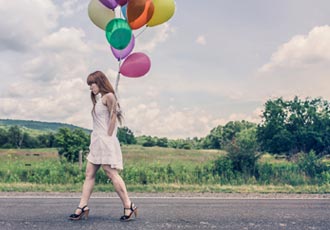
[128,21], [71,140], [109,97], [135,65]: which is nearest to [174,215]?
[109,97]

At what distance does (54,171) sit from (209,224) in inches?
331

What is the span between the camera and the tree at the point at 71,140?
875 inches

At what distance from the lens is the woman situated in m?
4.92

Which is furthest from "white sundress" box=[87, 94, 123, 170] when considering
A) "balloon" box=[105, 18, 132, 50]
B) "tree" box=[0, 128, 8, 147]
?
"tree" box=[0, 128, 8, 147]

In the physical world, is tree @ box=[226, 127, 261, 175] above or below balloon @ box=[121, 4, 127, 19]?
below

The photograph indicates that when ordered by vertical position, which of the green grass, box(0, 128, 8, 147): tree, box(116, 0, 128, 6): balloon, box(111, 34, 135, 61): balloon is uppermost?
box(0, 128, 8, 147): tree

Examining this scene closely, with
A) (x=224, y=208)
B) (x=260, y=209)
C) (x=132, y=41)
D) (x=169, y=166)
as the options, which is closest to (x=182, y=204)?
(x=224, y=208)

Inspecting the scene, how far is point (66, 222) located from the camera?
4.71 meters

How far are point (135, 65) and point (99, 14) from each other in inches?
48.4

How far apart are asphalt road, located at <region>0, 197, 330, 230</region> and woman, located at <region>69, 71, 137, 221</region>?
0.30 metres

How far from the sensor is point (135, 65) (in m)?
5.50

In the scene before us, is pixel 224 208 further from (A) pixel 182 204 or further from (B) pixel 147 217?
(B) pixel 147 217

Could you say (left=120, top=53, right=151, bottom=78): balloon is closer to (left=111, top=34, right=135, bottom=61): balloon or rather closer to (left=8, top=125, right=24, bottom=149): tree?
(left=111, top=34, right=135, bottom=61): balloon

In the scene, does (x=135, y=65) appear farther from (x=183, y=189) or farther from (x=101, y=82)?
(x=183, y=189)
